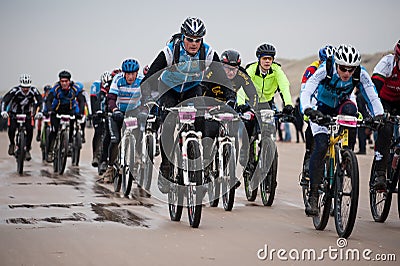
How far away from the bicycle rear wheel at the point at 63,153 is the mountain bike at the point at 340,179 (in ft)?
27.9

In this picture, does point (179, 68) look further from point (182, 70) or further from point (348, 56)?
point (348, 56)

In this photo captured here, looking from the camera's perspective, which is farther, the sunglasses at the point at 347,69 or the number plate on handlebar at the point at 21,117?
the number plate on handlebar at the point at 21,117

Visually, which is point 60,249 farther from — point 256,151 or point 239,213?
point 256,151

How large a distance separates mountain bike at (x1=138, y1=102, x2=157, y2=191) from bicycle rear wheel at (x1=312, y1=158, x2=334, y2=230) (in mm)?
3985

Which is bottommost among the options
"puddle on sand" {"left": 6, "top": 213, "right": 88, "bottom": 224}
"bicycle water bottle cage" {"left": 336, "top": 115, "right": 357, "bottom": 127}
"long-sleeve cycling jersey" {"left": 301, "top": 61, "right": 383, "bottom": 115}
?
"puddle on sand" {"left": 6, "top": 213, "right": 88, "bottom": 224}

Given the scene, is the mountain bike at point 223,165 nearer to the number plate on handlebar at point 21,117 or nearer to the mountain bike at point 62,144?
the mountain bike at point 62,144

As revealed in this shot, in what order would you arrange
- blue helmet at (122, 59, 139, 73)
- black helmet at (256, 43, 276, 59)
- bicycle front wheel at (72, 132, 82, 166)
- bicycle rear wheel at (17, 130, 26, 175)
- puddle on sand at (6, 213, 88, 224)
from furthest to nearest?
1. bicycle front wheel at (72, 132, 82, 166)
2. bicycle rear wheel at (17, 130, 26, 175)
3. blue helmet at (122, 59, 139, 73)
4. black helmet at (256, 43, 276, 59)
5. puddle on sand at (6, 213, 88, 224)

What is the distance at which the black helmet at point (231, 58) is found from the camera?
1145 cm

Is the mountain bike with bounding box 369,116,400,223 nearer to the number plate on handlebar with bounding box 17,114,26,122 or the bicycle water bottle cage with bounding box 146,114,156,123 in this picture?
the bicycle water bottle cage with bounding box 146,114,156,123

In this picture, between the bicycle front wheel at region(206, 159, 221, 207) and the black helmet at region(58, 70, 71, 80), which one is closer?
the bicycle front wheel at region(206, 159, 221, 207)

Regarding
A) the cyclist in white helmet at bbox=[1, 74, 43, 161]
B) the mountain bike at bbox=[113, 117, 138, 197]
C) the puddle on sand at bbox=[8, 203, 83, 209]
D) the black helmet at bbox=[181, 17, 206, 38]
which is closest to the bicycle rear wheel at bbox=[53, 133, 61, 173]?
the cyclist in white helmet at bbox=[1, 74, 43, 161]

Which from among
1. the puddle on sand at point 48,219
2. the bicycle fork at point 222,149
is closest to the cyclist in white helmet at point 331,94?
the bicycle fork at point 222,149

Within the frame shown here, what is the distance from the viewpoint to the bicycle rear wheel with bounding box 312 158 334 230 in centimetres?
834

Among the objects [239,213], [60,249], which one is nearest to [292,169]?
[239,213]
